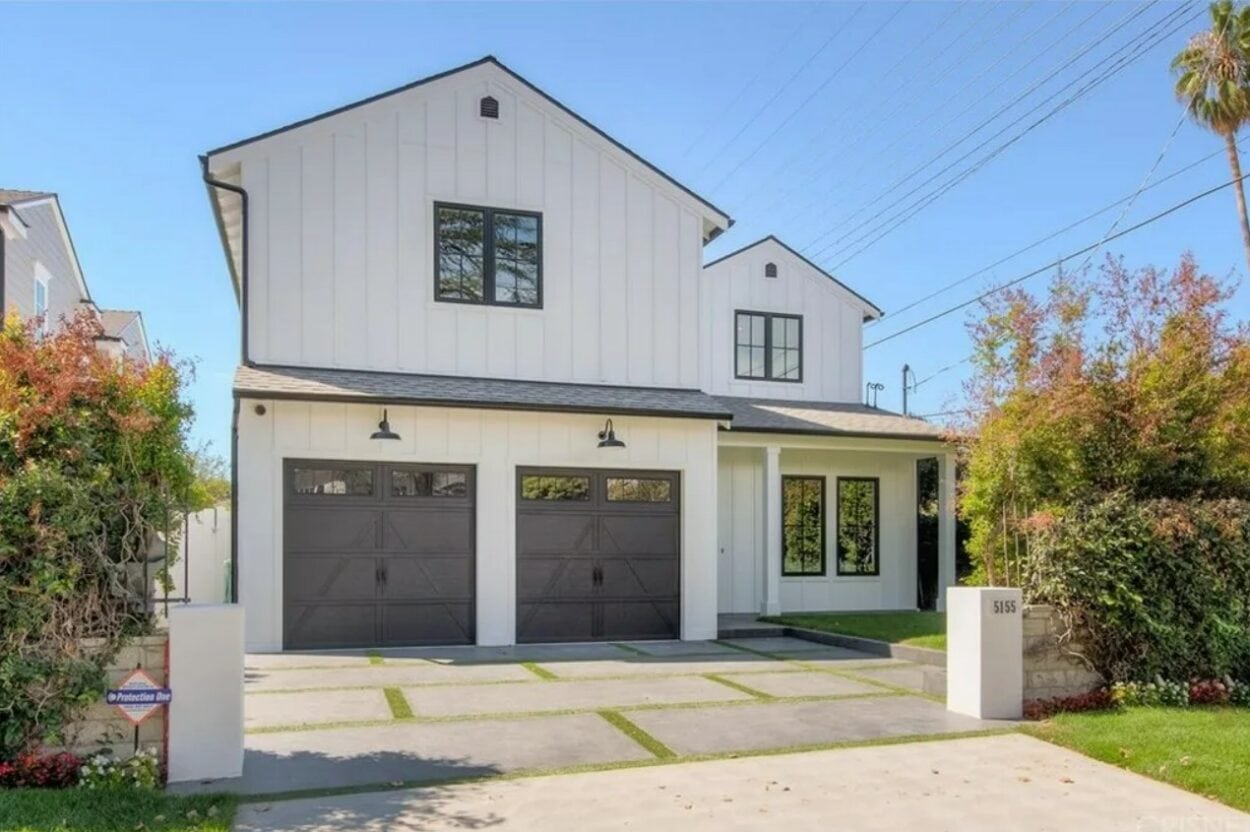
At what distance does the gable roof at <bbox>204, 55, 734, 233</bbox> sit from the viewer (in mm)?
11203

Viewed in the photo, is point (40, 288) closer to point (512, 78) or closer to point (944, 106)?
point (512, 78)

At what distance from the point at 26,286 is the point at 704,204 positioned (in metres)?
14.6

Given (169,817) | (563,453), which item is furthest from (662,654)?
(169,817)

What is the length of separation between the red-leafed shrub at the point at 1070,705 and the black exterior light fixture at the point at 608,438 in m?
6.07

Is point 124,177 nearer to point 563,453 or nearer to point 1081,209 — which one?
point 563,453

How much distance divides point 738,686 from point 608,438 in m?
4.17

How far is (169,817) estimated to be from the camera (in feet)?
15.0

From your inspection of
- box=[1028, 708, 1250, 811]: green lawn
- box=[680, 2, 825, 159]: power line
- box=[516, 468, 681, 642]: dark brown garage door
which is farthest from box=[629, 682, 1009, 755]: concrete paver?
box=[680, 2, 825, 159]: power line

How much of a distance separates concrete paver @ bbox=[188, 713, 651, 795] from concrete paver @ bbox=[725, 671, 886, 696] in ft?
7.61

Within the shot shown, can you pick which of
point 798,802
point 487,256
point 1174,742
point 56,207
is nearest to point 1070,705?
point 1174,742

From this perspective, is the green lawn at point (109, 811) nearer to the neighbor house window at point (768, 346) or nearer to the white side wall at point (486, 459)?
the white side wall at point (486, 459)

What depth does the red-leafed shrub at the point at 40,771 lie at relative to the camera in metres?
4.90

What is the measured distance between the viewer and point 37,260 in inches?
733

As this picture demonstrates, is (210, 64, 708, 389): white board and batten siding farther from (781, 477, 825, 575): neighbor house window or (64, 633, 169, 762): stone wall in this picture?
(64, 633, 169, 762): stone wall
